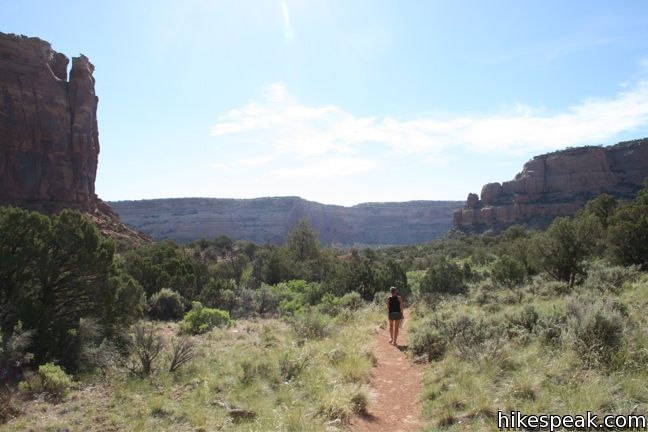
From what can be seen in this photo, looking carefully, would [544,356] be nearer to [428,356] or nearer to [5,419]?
[428,356]

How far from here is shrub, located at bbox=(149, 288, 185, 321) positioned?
21.3 m

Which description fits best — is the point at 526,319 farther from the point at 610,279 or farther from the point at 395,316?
the point at 610,279

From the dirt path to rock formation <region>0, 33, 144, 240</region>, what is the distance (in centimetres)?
4794

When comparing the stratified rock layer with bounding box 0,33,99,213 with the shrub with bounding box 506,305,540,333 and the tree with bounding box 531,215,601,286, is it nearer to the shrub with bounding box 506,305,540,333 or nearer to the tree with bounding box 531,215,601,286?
the tree with bounding box 531,215,601,286

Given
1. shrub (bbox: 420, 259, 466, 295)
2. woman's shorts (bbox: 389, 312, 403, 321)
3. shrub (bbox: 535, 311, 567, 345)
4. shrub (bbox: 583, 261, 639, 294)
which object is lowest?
shrub (bbox: 420, 259, 466, 295)

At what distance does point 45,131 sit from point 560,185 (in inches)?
3606

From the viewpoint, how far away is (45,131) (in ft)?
178

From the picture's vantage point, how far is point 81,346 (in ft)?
36.4

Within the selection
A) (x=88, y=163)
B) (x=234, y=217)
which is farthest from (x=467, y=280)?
(x=234, y=217)

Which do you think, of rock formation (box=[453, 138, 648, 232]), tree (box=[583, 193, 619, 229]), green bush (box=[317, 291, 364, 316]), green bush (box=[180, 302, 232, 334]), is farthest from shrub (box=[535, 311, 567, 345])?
rock formation (box=[453, 138, 648, 232])

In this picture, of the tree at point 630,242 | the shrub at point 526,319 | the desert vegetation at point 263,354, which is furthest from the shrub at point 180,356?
the tree at point 630,242

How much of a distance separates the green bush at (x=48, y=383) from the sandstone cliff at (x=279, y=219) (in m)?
97.1

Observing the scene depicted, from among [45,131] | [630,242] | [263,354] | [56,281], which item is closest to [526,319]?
[263,354]

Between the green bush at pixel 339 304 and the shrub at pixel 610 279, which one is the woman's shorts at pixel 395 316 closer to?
the green bush at pixel 339 304
